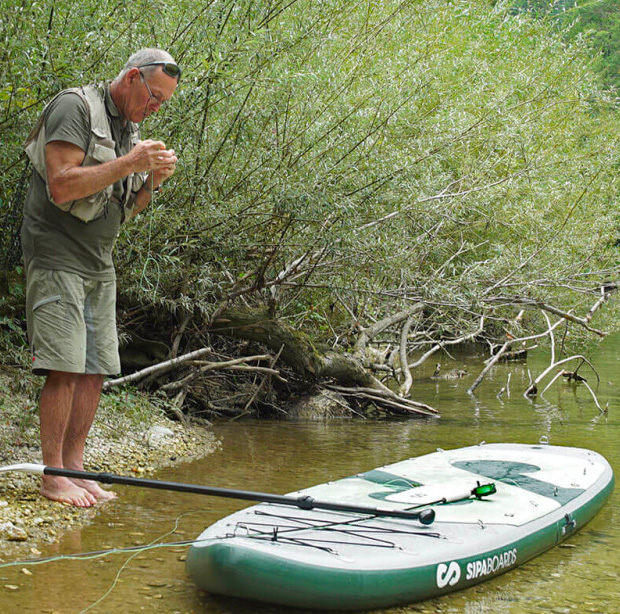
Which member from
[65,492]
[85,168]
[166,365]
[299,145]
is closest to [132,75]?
[85,168]

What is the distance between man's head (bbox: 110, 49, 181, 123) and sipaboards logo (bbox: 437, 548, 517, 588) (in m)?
2.21

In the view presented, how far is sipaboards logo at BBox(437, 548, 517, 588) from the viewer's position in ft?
9.21

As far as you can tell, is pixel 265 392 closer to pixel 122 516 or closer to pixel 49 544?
pixel 122 516

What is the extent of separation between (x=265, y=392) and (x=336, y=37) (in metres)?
3.39

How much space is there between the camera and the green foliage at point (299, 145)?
4.17 meters

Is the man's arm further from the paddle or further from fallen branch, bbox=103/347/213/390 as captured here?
fallen branch, bbox=103/347/213/390

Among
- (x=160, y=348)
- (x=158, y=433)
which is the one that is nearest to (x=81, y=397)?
(x=158, y=433)

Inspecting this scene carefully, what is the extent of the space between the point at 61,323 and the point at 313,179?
242 centimetres

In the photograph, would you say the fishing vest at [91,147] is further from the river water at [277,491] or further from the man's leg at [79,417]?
the river water at [277,491]

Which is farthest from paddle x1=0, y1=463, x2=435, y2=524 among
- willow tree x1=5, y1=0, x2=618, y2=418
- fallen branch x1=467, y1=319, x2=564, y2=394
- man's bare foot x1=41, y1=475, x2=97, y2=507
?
fallen branch x1=467, y1=319, x2=564, y2=394

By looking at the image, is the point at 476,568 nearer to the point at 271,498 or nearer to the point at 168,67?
the point at 271,498

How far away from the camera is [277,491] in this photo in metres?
4.36

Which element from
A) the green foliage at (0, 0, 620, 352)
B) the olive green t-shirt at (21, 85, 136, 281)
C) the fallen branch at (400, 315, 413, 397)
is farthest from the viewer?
the fallen branch at (400, 315, 413, 397)

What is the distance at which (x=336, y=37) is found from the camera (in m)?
5.51
